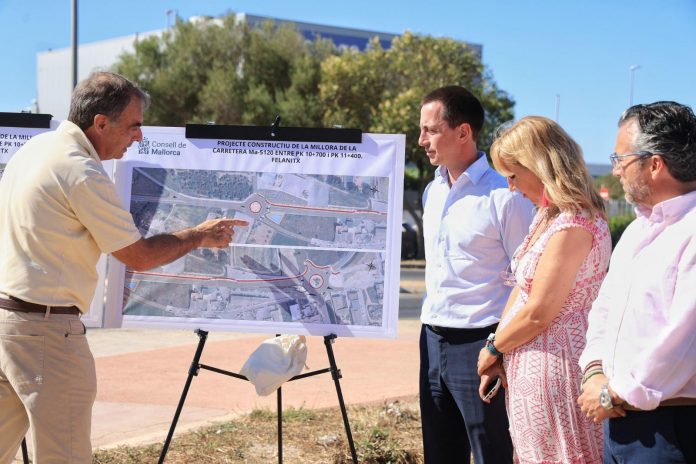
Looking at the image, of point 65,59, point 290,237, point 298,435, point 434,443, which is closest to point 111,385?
point 298,435

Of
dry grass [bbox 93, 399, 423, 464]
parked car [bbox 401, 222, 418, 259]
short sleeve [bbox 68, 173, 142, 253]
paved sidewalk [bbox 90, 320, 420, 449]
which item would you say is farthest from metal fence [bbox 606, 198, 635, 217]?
short sleeve [bbox 68, 173, 142, 253]

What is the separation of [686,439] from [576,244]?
33.8 inches

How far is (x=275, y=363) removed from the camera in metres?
4.37

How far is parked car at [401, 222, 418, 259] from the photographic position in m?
28.5

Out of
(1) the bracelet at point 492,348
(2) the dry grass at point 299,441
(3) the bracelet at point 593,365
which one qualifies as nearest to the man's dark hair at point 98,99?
(1) the bracelet at point 492,348

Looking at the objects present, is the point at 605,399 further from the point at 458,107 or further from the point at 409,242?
the point at 409,242

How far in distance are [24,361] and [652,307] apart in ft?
7.71

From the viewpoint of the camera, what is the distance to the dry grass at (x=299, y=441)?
5227mm

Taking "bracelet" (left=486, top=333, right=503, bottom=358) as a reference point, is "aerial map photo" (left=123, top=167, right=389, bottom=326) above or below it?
above

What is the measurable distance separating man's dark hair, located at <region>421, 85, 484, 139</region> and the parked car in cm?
2431

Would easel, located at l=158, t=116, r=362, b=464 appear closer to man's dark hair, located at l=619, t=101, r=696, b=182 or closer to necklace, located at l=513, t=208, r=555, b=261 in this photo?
necklace, located at l=513, t=208, r=555, b=261

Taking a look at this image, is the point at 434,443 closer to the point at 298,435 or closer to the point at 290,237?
the point at 290,237

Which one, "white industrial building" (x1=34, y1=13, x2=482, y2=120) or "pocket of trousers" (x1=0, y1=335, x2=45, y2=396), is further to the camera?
"white industrial building" (x1=34, y1=13, x2=482, y2=120)

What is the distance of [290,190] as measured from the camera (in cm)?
440
